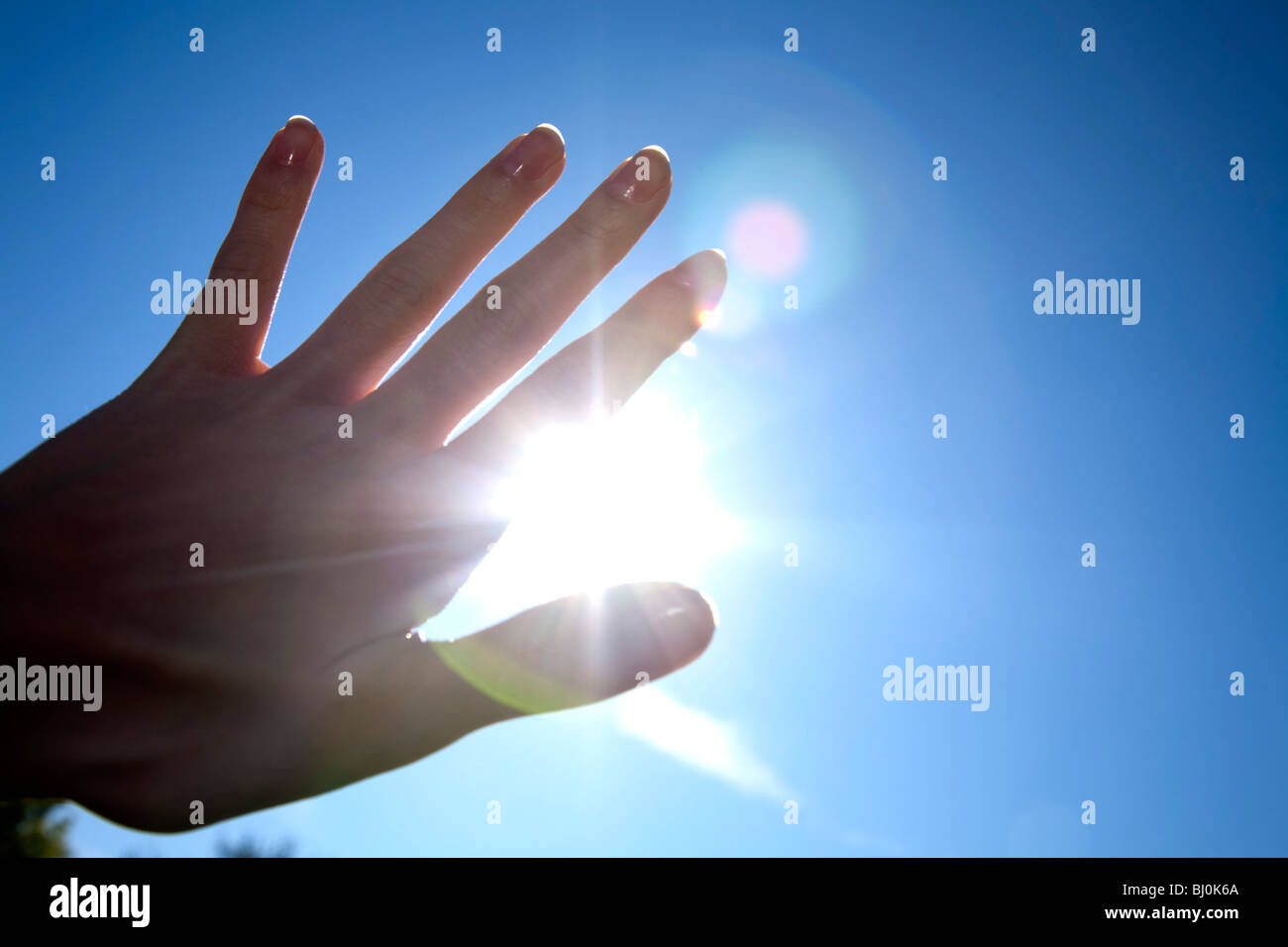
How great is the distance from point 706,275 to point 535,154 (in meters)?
1.09

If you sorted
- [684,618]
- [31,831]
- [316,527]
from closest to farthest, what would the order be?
[684,618] < [316,527] < [31,831]

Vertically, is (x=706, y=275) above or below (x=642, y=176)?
below

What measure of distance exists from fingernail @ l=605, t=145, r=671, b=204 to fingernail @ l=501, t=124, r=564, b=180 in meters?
0.32

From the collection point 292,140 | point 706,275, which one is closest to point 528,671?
point 706,275

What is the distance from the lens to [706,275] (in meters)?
3.27

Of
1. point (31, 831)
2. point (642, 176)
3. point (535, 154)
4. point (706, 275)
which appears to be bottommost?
point (31, 831)

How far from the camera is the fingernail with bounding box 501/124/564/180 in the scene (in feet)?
10.9

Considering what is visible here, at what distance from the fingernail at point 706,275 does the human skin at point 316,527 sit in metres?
0.01

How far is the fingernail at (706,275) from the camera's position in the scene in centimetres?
326

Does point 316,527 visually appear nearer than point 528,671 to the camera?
No

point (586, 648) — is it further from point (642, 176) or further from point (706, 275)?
point (642, 176)

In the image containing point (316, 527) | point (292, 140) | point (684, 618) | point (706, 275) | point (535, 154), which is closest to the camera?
point (684, 618)
